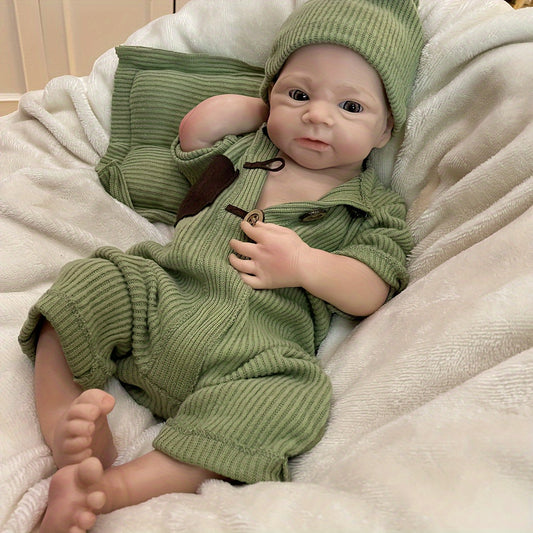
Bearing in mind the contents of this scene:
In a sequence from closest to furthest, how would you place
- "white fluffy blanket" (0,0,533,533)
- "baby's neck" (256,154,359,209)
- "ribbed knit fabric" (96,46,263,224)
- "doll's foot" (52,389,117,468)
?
"white fluffy blanket" (0,0,533,533)
"doll's foot" (52,389,117,468)
"baby's neck" (256,154,359,209)
"ribbed knit fabric" (96,46,263,224)

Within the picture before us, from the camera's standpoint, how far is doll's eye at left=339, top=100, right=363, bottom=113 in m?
0.87

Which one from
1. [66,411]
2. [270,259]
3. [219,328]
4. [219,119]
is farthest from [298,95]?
[66,411]

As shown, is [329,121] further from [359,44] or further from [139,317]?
[139,317]

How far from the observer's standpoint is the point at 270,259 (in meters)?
0.79

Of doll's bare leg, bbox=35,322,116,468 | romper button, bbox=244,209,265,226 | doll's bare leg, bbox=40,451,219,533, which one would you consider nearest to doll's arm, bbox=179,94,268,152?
romper button, bbox=244,209,265,226

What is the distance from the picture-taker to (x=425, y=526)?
443 millimetres

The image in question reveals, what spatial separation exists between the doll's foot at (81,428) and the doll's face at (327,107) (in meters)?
0.49

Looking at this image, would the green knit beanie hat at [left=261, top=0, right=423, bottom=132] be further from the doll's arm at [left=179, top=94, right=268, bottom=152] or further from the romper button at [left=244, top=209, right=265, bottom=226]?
the romper button at [left=244, top=209, right=265, bottom=226]

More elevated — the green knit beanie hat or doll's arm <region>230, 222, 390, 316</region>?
the green knit beanie hat

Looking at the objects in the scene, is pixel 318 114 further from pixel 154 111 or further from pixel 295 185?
pixel 154 111

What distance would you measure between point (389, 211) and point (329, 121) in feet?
0.56

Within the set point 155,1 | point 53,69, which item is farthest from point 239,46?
point 53,69

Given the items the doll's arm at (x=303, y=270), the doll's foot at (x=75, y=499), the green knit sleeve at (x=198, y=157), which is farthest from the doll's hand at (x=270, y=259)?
the doll's foot at (x=75, y=499)

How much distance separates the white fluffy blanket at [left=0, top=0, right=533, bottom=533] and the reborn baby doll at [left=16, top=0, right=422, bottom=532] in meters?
0.04
